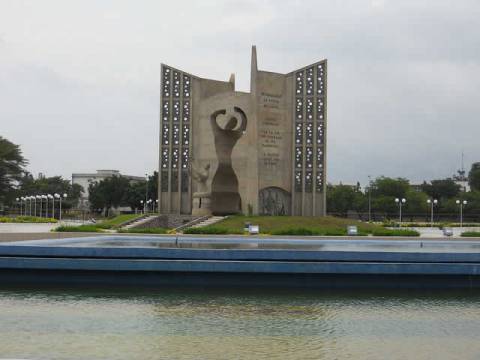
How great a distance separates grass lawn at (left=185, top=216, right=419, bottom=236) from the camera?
28.3 metres

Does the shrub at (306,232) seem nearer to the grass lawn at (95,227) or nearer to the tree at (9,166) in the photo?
the grass lawn at (95,227)

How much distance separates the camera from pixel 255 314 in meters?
11.4

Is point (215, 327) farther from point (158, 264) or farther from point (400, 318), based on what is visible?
point (158, 264)

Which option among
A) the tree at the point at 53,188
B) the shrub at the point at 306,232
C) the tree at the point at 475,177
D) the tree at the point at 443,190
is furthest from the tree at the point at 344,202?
the shrub at the point at 306,232

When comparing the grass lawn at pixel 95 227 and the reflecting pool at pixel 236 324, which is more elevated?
the grass lawn at pixel 95 227

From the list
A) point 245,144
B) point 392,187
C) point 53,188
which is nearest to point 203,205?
point 245,144

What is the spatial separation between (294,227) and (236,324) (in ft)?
68.9

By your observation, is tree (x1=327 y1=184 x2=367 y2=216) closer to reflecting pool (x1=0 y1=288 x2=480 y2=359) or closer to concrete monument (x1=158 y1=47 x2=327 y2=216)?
concrete monument (x1=158 y1=47 x2=327 y2=216)

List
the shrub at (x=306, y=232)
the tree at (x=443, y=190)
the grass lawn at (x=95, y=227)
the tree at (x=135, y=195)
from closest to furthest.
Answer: the grass lawn at (x=95, y=227), the shrub at (x=306, y=232), the tree at (x=135, y=195), the tree at (x=443, y=190)

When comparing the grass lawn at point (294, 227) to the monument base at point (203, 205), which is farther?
the monument base at point (203, 205)

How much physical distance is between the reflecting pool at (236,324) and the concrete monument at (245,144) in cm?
2570

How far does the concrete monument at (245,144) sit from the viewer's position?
39.5m

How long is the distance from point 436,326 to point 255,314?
3.31 meters

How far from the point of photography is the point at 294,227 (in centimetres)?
3127
